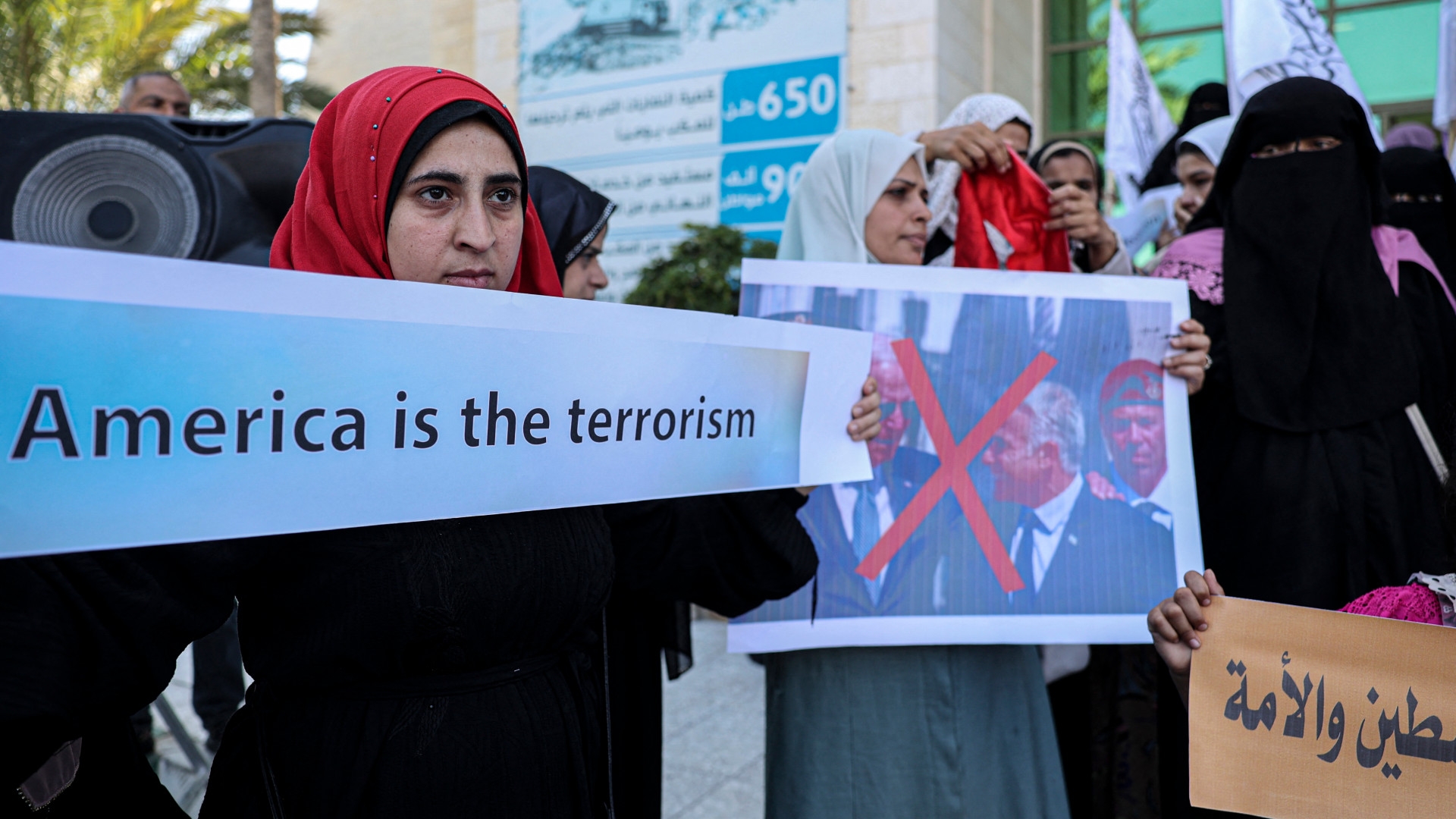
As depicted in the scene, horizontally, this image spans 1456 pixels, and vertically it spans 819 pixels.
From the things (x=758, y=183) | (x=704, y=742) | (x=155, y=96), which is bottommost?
(x=704, y=742)

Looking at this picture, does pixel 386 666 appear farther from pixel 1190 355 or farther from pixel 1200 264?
pixel 1200 264

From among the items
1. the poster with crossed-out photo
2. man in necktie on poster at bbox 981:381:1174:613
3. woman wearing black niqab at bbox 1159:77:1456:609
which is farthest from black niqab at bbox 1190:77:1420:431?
man in necktie on poster at bbox 981:381:1174:613

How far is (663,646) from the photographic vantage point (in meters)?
1.93

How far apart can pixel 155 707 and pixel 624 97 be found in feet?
18.9

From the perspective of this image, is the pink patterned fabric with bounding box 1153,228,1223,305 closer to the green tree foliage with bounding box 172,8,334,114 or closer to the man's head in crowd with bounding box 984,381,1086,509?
the man's head in crowd with bounding box 984,381,1086,509

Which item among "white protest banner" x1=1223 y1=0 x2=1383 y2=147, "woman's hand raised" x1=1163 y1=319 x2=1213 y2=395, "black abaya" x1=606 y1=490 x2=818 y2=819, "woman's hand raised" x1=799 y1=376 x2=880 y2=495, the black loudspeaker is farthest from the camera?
"white protest banner" x1=1223 y1=0 x2=1383 y2=147

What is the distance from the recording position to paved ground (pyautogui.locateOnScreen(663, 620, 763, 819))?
306 centimetres

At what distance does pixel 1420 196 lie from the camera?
2891 millimetres

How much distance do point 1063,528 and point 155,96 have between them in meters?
3.59

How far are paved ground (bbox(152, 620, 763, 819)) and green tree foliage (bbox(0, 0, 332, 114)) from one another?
24.1 feet

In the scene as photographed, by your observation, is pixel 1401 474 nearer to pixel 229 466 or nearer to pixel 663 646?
pixel 663 646

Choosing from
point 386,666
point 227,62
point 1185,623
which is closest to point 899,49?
point 1185,623

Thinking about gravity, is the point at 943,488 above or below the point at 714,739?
above

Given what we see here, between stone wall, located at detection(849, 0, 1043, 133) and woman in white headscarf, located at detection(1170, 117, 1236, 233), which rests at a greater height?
stone wall, located at detection(849, 0, 1043, 133)
